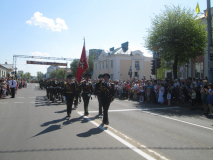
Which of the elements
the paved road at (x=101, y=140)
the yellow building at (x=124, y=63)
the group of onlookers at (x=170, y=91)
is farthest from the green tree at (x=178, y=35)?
the yellow building at (x=124, y=63)

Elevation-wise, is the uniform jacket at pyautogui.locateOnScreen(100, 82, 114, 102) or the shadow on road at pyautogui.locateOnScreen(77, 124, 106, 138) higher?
the uniform jacket at pyautogui.locateOnScreen(100, 82, 114, 102)

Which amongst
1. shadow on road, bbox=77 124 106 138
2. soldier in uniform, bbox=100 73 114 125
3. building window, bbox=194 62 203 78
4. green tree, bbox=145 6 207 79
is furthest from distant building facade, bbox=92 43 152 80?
shadow on road, bbox=77 124 106 138

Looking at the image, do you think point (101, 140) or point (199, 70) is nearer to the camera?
point (101, 140)

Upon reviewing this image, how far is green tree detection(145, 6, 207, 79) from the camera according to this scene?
16125 millimetres

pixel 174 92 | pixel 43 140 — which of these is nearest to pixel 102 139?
pixel 43 140

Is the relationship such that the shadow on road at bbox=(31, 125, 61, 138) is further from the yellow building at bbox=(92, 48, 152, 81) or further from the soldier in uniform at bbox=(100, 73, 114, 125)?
the yellow building at bbox=(92, 48, 152, 81)

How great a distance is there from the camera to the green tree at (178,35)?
16125mm

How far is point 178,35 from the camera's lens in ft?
53.1

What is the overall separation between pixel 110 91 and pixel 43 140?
311 cm

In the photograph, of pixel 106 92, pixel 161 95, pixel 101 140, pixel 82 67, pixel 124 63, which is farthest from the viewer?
pixel 124 63

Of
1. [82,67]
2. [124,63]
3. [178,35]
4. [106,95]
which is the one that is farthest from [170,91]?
[124,63]

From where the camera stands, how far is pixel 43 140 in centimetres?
550

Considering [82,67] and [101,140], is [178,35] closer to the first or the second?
[82,67]

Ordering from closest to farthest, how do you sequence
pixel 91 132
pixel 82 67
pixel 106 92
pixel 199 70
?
pixel 91 132, pixel 106 92, pixel 82 67, pixel 199 70
